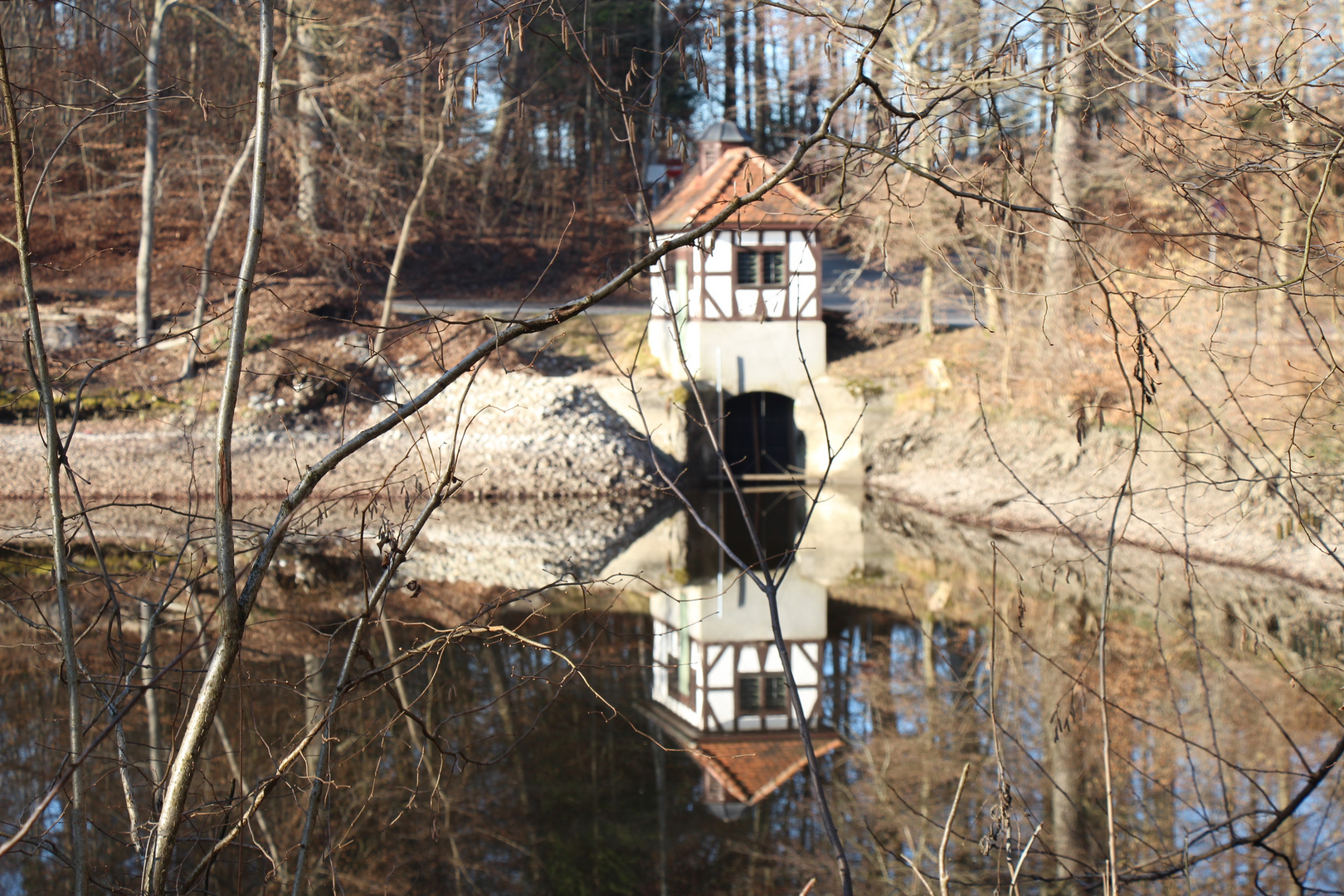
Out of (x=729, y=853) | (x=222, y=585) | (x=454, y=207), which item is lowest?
(x=729, y=853)

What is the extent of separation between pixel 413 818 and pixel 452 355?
13.3 metres

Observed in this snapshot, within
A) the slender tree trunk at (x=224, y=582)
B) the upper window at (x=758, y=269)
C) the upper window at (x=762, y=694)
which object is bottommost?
the upper window at (x=762, y=694)

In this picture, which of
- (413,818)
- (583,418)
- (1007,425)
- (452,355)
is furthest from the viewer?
(452,355)

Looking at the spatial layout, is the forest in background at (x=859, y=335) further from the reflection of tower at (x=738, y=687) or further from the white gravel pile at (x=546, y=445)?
the white gravel pile at (x=546, y=445)

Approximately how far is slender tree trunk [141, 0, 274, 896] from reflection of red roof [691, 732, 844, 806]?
4596mm

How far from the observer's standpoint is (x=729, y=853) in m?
6.11

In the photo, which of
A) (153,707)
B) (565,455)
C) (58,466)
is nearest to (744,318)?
(565,455)

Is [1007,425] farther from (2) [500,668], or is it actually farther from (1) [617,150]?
(1) [617,150]

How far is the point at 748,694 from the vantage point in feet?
29.2

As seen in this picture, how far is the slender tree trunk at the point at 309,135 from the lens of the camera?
1781 centimetres

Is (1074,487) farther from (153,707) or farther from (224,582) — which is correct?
(224,582)

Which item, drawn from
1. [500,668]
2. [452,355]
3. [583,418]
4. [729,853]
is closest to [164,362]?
[452,355]

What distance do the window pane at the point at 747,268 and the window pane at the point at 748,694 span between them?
11.1 metres

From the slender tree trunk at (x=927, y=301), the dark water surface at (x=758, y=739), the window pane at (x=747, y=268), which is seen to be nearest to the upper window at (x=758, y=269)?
the window pane at (x=747, y=268)
